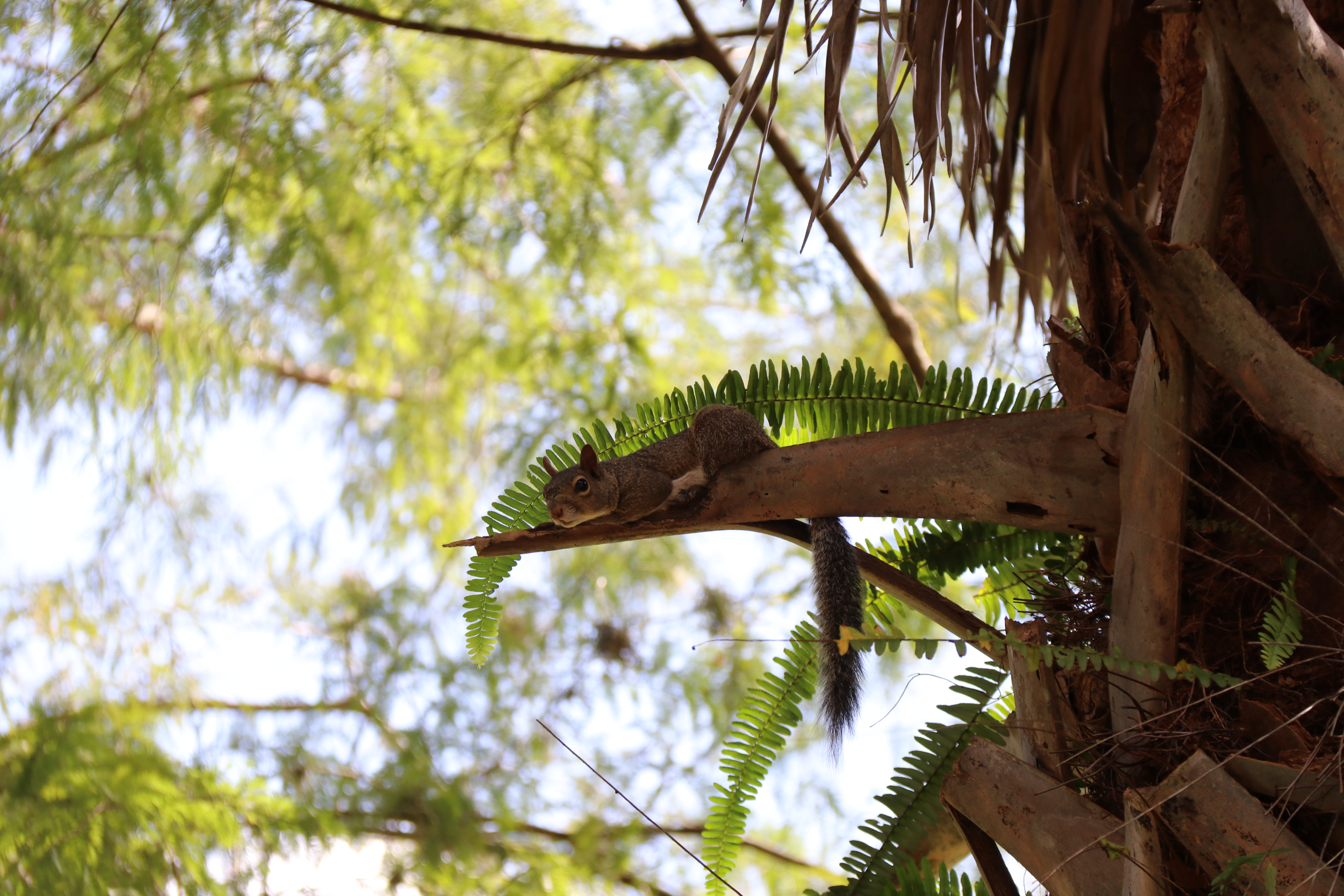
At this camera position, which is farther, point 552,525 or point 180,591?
point 180,591

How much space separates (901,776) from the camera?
1661mm

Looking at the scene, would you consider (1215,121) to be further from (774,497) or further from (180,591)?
(180,591)

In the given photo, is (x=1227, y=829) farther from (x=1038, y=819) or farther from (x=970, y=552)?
(x=970, y=552)

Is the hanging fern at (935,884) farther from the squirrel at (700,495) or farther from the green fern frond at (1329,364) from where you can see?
the green fern frond at (1329,364)

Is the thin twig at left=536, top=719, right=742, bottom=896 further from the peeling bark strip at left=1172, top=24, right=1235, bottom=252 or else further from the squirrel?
the peeling bark strip at left=1172, top=24, right=1235, bottom=252

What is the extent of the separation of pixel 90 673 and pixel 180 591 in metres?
0.52

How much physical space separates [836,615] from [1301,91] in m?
1.10

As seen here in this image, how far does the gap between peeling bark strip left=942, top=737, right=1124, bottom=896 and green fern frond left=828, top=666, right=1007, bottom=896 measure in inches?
7.4

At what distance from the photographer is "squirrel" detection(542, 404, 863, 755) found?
1.71 metres

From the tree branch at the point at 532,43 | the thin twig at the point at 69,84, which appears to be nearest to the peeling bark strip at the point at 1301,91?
the tree branch at the point at 532,43

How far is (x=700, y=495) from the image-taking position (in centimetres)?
191

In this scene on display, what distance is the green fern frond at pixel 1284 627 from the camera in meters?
1.16

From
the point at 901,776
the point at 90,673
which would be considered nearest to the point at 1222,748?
the point at 901,776

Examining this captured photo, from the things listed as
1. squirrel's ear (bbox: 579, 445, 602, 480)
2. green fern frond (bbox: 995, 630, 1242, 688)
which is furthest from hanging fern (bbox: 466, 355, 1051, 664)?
green fern frond (bbox: 995, 630, 1242, 688)
